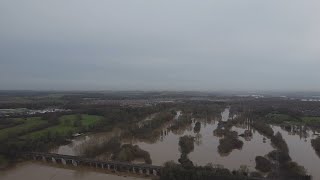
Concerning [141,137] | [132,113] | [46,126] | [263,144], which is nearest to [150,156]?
[141,137]

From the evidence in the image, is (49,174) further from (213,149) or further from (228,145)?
(228,145)

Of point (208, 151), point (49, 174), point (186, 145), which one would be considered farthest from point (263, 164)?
point (49, 174)

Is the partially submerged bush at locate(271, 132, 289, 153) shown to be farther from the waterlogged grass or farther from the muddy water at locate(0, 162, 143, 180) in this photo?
the waterlogged grass

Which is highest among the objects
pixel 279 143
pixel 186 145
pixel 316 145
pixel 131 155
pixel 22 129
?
pixel 22 129

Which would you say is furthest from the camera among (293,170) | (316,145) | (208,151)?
(316,145)

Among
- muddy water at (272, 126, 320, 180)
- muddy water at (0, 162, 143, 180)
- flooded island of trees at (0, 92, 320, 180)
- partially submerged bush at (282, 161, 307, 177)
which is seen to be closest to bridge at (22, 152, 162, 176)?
flooded island of trees at (0, 92, 320, 180)

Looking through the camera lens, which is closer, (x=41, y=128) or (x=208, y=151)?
(x=208, y=151)
